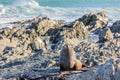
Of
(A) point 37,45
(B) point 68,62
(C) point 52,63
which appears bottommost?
(C) point 52,63

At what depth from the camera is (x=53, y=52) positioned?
58.1 feet

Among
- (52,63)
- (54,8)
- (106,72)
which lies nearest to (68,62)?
(52,63)

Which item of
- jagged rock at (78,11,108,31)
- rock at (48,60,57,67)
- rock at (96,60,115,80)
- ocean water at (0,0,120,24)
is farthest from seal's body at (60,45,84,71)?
ocean water at (0,0,120,24)

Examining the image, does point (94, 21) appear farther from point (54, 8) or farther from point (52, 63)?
point (54, 8)

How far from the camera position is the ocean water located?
47806 millimetres

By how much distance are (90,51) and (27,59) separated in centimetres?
238

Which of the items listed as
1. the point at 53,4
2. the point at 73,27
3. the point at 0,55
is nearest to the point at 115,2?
the point at 53,4

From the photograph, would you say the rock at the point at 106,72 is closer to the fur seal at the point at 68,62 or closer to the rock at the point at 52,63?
the fur seal at the point at 68,62

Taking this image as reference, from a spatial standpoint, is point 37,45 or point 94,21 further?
point 94,21

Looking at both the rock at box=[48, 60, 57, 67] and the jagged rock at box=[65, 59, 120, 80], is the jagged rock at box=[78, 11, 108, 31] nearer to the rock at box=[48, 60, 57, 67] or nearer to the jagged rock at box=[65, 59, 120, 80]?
the rock at box=[48, 60, 57, 67]

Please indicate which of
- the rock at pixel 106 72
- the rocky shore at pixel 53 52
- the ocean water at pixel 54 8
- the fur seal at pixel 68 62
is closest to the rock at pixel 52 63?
the rocky shore at pixel 53 52

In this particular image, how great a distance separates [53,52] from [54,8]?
3720 centimetres

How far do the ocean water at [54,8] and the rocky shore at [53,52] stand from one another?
21.3 m

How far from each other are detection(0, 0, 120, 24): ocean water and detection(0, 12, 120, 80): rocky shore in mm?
21273
